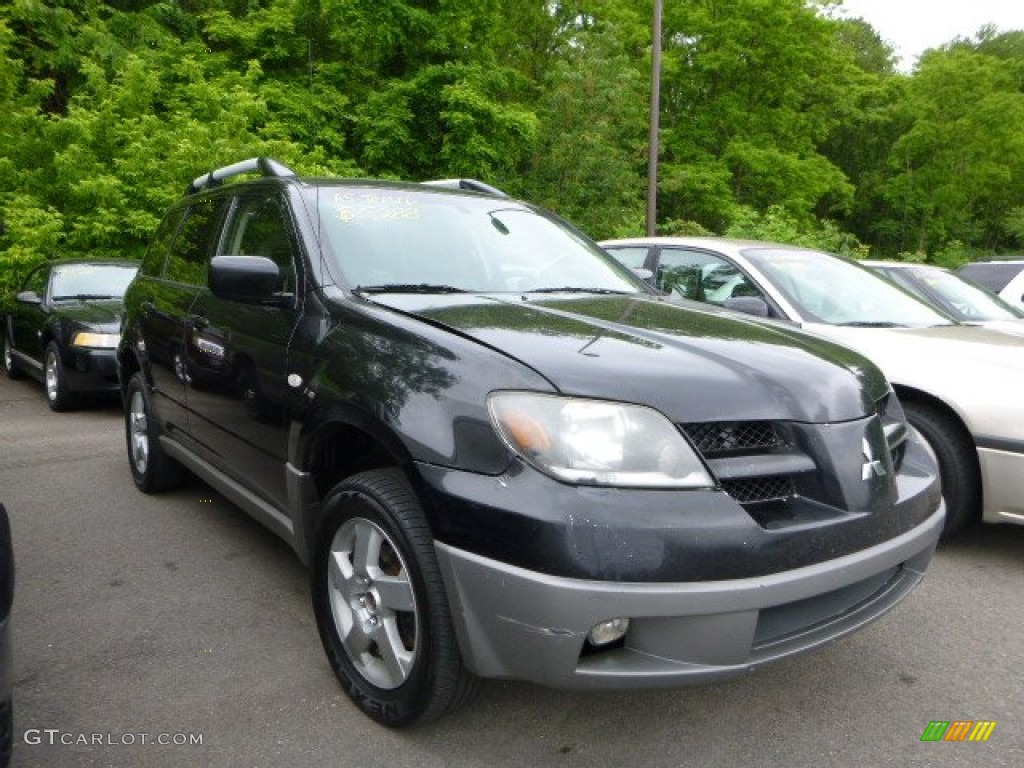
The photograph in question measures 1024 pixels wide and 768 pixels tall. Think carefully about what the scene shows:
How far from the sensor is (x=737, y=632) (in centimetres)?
196

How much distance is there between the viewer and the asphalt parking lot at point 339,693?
2.29 m

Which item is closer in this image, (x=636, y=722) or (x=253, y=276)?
(x=636, y=722)

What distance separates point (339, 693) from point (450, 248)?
5.68 ft

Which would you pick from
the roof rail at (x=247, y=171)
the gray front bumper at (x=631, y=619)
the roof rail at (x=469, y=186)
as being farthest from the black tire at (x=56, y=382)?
the gray front bumper at (x=631, y=619)

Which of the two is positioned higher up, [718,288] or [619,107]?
[619,107]

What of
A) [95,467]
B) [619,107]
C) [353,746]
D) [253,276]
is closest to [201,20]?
[619,107]

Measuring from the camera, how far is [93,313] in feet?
25.1

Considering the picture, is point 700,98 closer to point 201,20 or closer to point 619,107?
point 619,107

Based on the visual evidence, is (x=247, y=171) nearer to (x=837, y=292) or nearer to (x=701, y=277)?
(x=701, y=277)

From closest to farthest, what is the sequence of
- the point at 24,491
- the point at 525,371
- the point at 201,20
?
the point at 525,371 < the point at 24,491 < the point at 201,20

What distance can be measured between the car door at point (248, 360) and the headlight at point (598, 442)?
1164 millimetres

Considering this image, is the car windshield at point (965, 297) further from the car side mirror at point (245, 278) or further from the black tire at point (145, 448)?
the black tire at point (145, 448)

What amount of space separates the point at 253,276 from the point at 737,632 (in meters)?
1.97

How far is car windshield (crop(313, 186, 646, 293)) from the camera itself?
3.01 m
